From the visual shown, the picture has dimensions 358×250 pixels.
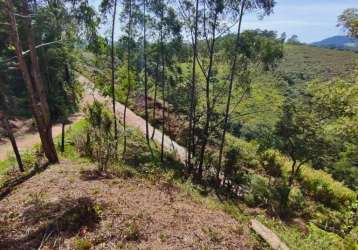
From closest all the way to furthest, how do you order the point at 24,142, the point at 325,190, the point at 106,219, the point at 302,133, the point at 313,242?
the point at 106,219, the point at 313,242, the point at 24,142, the point at 302,133, the point at 325,190

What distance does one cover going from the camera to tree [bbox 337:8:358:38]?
32.1 feet

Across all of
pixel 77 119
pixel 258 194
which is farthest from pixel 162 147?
pixel 77 119

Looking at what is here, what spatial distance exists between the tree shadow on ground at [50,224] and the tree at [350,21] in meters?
8.54

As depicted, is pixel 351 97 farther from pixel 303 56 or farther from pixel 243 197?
pixel 303 56

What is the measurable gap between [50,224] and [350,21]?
31.0 feet

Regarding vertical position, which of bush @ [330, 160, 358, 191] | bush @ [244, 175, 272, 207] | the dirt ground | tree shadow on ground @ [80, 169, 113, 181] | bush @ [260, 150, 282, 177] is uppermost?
the dirt ground

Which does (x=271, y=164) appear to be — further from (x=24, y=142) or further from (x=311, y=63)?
(x=311, y=63)

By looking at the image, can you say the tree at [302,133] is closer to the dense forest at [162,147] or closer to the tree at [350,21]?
the dense forest at [162,147]

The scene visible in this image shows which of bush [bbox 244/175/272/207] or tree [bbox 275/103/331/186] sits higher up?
tree [bbox 275/103/331/186]

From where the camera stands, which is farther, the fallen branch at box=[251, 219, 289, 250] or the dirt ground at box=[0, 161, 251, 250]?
the fallen branch at box=[251, 219, 289, 250]

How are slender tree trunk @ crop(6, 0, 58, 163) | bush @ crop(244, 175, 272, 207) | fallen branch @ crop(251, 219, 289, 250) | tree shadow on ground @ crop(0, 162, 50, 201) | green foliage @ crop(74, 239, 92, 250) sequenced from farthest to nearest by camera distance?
bush @ crop(244, 175, 272, 207) → slender tree trunk @ crop(6, 0, 58, 163) → tree shadow on ground @ crop(0, 162, 50, 201) → fallen branch @ crop(251, 219, 289, 250) → green foliage @ crop(74, 239, 92, 250)

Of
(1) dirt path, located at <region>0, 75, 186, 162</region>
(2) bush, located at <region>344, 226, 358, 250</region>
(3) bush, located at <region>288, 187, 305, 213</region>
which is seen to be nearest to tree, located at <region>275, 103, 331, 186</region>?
(3) bush, located at <region>288, 187, 305, 213</region>

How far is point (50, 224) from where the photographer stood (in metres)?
6.70

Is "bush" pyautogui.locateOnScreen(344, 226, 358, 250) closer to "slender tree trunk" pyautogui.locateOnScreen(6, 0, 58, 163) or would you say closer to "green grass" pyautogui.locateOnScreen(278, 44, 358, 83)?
"slender tree trunk" pyautogui.locateOnScreen(6, 0, 58, 163)
